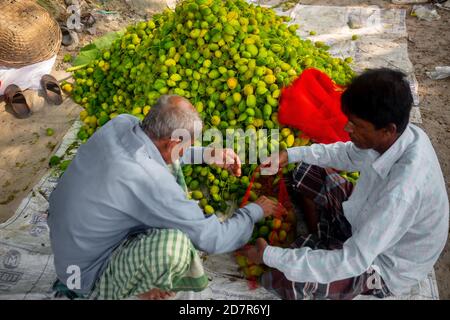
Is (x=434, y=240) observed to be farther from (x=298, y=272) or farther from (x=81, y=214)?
(x=81, y=214)

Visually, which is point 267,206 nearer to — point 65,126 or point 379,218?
point 379,218

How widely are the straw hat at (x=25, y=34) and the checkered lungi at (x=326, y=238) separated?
2.88m

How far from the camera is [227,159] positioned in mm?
2371

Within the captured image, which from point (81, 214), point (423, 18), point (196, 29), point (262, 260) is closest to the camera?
point (81, 214)

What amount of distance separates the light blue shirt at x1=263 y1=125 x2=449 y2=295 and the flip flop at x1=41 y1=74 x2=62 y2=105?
264cm

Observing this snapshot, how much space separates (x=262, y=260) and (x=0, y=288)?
57.2 inches

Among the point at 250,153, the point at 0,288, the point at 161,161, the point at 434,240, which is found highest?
the point at 161,161

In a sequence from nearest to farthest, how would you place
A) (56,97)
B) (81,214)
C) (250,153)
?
(81,214) → (250,153) → (56,97)

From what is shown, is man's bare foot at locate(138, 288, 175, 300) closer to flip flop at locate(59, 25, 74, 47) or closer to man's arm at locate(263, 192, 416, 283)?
man's arm at locate(263, 192, 416, 283)

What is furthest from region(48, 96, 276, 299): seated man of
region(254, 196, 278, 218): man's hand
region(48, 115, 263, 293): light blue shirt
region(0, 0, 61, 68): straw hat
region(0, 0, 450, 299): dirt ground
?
region(0, 0, 61, 68): straw hat

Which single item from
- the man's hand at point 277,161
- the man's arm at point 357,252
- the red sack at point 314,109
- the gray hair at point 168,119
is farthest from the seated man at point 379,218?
the gray hair at point 168,119

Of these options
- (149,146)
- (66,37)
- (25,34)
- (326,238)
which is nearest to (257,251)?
(326,238)

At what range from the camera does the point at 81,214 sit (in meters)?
1.79
